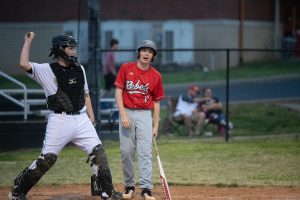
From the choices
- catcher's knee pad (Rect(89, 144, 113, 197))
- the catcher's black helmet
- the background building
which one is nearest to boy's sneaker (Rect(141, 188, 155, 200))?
catcher's knee pad (Rect(89, 144, 113, 197))

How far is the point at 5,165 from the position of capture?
13.4 m

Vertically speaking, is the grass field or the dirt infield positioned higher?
the dirt infield

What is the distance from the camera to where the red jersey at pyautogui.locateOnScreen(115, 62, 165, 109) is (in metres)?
9.52

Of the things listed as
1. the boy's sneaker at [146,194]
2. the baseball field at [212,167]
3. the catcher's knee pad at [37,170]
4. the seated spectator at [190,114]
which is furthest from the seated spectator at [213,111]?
the catcher's knee pad at [37,170]

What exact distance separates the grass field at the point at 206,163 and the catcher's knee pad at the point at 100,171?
249cm

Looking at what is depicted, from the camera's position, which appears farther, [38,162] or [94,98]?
[94,98]

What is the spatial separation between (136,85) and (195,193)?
1.83m

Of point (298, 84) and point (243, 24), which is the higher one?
point (243, 24)

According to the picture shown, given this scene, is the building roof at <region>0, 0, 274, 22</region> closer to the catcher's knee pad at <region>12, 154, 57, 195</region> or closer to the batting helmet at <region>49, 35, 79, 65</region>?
the batting helmet at <region>49, 35, 79, 65</region>

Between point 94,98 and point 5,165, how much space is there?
294 cm

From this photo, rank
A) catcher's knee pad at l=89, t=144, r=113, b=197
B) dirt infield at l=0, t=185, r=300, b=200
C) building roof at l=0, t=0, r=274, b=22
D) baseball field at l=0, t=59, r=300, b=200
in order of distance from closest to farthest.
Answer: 1. catcher's knee pad at l=89, t=144, r=113, b=197
2. dirt infield at l=0, t=185, r=300, b=200
3. baseball field at l=0, t=59, r=300, b=200
4. building roof at l=0, t=0, r=274, b=22

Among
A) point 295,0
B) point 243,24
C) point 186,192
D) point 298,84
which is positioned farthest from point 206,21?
point 186,192

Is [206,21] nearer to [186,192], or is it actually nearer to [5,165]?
[5,165]

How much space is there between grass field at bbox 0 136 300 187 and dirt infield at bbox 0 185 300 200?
17.2 inches
